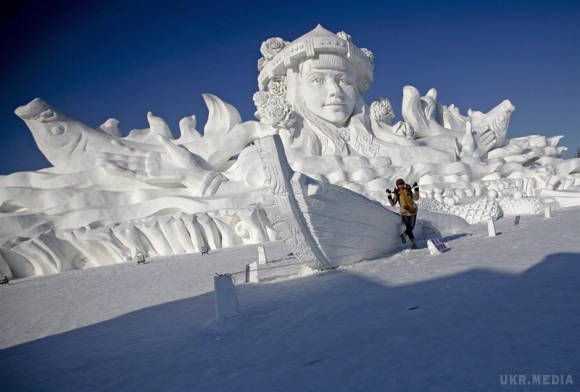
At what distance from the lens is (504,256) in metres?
3.67

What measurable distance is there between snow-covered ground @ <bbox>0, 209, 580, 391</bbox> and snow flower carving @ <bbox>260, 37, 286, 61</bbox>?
1061cm

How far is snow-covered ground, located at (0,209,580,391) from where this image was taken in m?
1.67

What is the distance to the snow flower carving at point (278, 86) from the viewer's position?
513 inches

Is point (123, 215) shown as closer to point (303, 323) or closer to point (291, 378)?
point (303, 323)

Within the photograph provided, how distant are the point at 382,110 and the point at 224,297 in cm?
1184

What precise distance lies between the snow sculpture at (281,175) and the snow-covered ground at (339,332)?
2.96 feet

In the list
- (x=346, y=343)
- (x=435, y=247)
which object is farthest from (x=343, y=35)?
(x=346, y=343)

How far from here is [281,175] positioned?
3.36 metres

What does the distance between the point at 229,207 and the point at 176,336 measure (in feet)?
20.9

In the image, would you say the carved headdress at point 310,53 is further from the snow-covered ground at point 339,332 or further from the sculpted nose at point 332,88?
the snow-covered ground at point 339,332

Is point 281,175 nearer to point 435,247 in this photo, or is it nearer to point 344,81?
point 435,247

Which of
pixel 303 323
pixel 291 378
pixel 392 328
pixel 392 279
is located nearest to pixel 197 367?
pixel 291 378

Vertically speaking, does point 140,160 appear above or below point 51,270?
above

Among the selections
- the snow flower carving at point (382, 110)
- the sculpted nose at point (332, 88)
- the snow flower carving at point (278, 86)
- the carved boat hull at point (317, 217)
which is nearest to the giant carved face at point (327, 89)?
the sculpted nose at point (332, 88)
